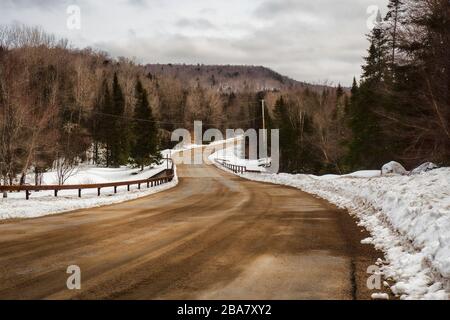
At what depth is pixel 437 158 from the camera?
80.7 feet

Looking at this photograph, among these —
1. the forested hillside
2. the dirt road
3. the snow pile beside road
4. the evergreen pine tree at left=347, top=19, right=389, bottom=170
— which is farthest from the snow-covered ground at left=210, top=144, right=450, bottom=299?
the evergreen pine tree at left=347, top=19, right=389, bottom=170

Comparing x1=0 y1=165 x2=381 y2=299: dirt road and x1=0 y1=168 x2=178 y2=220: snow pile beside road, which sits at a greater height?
x1=0 y1=165 x2=381 y2=299: dirt road

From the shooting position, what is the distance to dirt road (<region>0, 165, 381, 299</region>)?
5.80m

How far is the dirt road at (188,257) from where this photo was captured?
19.0ft

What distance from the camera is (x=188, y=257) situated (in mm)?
7809

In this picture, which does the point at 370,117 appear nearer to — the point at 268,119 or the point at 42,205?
the point at 42,205

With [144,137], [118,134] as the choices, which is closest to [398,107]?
[144,137]

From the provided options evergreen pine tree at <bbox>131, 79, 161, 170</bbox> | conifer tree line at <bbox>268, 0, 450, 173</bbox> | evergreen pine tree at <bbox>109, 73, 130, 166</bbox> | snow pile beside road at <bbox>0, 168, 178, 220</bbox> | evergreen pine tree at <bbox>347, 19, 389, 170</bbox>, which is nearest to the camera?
snow pile beside road at <bbox>0, 168, 178, 220</bbox>

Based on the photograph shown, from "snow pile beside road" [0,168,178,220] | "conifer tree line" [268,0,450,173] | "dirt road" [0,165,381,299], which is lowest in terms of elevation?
"snow pile beside road" [0,168,178,220]

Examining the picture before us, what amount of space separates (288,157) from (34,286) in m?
71.4

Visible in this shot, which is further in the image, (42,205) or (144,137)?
(144,137)

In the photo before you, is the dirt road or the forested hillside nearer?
the dirt road

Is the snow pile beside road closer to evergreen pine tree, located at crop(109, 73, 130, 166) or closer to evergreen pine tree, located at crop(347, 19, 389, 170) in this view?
evergreen pine tree, located at crop(347, 19, 389, 170)
